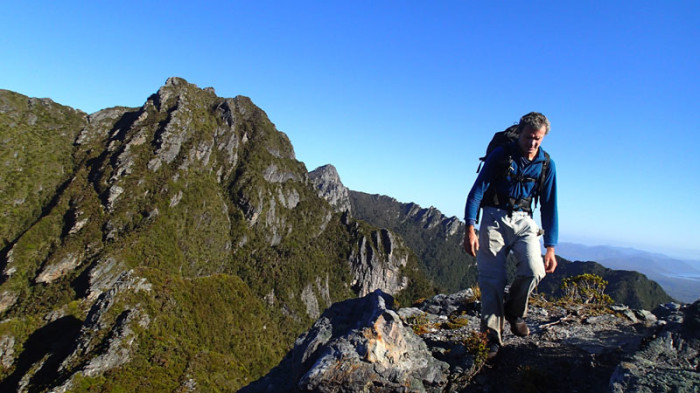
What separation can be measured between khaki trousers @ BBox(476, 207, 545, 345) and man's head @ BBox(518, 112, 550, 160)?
914 millimetres

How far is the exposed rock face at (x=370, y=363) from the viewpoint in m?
4.42

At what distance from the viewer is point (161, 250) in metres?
118

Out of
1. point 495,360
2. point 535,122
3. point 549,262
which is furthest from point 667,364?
point 535,122

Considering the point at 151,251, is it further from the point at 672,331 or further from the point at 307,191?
the point at 672,331

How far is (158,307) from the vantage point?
51.4 m

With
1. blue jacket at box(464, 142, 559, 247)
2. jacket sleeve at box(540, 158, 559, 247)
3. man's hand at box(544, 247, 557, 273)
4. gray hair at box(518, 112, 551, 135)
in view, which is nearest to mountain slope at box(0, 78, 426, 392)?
blue jacket at box(464, 142, 559, 247)

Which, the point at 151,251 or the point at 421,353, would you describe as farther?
the point at 151,251

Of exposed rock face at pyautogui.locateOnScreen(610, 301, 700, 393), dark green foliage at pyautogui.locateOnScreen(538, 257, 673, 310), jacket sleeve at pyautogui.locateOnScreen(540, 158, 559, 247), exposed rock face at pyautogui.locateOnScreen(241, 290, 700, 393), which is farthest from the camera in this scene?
dark green foliage at pyautogui.locateOnScreen(538, 257, 673, 310)

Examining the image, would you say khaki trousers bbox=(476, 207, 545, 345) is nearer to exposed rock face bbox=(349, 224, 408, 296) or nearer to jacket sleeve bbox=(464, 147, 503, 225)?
jacket sleeve bbox=(464, 147, 503, 225)

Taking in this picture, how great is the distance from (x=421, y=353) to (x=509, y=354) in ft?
4.22

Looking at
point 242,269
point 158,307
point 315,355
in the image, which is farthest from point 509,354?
point 242,269

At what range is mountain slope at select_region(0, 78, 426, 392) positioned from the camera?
142 feet

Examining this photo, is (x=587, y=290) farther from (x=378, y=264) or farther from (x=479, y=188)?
(x=378, y=264)

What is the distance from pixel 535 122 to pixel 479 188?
3.76 ft
